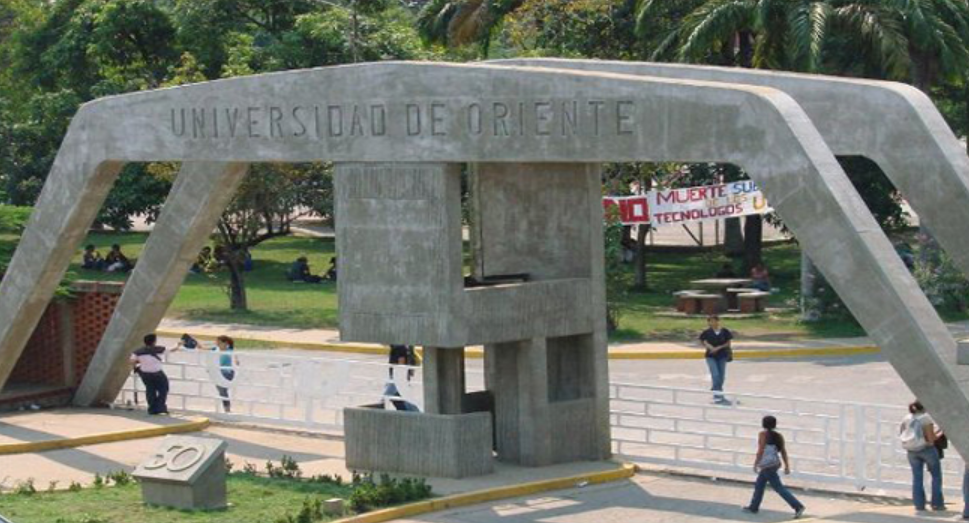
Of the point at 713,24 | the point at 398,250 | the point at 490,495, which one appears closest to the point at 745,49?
the point at 713,24

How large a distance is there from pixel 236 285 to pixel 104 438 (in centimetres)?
1552

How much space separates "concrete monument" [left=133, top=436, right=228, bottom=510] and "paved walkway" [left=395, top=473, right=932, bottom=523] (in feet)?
6.77

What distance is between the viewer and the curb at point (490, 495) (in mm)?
21062

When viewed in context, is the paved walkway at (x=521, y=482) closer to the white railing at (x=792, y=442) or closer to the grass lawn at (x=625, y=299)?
the white railing at (x=792, y=442)

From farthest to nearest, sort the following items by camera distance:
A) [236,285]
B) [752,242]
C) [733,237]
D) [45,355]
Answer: [733,237] < [752,242] < [236,285] < [45,355]

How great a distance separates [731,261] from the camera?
160 ft

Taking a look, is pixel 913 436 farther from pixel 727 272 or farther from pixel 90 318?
pixel 727 272

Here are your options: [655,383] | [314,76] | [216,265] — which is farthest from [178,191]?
[216,265]

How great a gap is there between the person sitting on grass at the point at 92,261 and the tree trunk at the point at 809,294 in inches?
685

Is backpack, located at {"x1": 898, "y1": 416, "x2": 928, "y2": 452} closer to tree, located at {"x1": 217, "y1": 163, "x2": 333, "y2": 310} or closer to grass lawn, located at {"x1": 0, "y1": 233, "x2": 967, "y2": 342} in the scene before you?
grass lawn, located at {"x1": 0, "y1": 233, "x2": 967, "y2": 342}

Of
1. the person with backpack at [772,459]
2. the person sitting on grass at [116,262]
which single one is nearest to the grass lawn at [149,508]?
the person with backpack at [772,459]

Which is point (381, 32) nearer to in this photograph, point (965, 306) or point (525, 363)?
point (965, 306)

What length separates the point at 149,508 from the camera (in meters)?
21.6

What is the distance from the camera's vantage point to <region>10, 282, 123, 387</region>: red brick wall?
97.7ft
